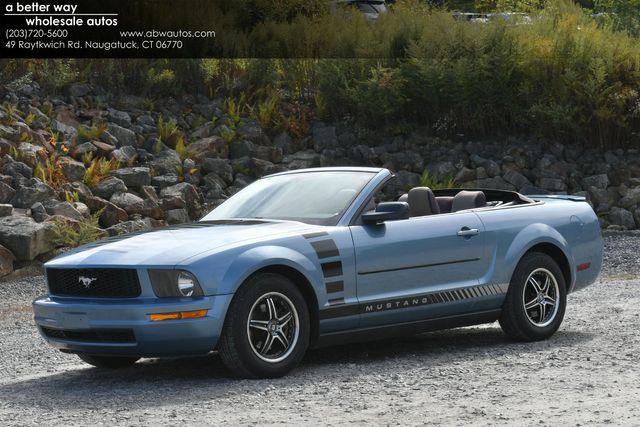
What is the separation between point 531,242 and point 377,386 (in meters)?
2.60

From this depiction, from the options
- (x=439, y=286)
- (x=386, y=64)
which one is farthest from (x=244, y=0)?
(x=439, y=286)

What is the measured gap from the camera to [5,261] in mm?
15195

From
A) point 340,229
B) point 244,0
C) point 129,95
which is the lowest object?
point 340,229

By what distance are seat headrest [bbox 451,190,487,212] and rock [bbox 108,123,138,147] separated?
10.4 m

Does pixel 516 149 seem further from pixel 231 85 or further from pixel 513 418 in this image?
pixel 513 418

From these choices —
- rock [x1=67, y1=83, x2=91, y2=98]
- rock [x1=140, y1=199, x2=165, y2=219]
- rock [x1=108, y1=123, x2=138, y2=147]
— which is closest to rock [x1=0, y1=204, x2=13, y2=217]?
rock [x1=140, y1=199, x2=165, y2=219]

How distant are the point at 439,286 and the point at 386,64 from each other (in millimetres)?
13188

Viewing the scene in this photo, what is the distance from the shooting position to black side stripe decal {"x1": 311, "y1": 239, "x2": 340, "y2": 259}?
27.0 ft

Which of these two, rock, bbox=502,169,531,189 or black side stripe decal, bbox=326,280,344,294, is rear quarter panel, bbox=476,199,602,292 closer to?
black side stripe decal, bbox=326,280,344,294

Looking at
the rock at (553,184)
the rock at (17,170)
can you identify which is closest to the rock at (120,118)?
the rock at (17,170)

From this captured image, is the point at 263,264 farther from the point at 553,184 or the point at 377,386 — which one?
the point at 553,184

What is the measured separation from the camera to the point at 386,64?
21734 millimetres

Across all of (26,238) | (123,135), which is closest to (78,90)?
(123,135)

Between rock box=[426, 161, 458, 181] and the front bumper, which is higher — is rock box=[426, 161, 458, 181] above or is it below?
above
